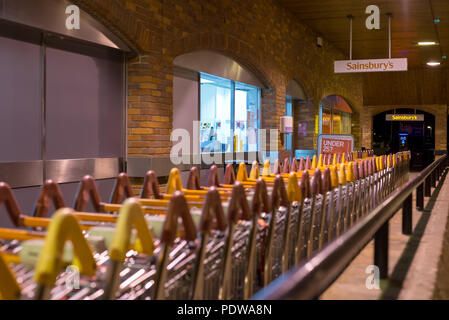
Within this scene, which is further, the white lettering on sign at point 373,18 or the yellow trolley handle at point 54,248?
the white lettering on sign at point 373,18

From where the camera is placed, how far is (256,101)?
1108cm

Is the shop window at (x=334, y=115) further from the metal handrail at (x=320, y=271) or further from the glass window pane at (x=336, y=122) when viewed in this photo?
the metal handrail at (x=320, y=271)

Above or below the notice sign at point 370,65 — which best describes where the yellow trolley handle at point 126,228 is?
below

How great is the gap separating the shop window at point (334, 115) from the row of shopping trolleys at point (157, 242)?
12925mm

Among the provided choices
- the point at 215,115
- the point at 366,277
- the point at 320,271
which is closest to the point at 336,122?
the point at 215,115

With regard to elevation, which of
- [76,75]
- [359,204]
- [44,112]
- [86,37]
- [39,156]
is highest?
[86,37]

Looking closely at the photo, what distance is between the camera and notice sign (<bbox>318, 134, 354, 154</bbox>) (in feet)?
29.8

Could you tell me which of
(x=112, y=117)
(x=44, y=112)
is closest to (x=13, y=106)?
(x=44, y=112)

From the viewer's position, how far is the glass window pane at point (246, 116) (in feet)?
33.9

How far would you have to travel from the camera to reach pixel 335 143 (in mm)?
9219

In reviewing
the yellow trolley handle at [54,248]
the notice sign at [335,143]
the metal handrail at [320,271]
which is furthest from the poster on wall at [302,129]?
the yellow trolley handle at [54,248]
